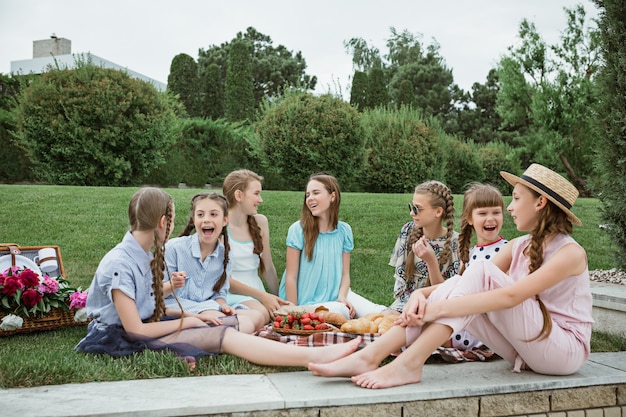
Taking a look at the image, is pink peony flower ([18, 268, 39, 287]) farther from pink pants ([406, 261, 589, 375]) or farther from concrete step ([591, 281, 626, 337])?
concrete step ([591, 281, 626, 337])

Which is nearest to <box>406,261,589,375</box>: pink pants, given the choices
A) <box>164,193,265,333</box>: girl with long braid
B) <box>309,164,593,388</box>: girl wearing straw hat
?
<box>309,164,593,388</box>: girl wearing straw hat

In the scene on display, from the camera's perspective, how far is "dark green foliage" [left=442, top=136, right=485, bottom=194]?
61.5 feet

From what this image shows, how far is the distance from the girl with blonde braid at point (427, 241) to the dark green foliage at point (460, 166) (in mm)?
14372

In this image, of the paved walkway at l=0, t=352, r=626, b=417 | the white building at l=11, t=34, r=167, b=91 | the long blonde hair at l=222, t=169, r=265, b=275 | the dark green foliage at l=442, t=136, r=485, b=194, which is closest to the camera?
the paved walkway at l=0, t=352, r=626, b=417

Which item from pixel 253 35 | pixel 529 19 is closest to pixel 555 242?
pixel 529 19

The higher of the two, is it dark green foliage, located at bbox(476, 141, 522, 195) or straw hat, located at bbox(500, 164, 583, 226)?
dark green foliage, located at bbox(476, 141, 522, 195)

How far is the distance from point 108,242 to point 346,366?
5.85 meters

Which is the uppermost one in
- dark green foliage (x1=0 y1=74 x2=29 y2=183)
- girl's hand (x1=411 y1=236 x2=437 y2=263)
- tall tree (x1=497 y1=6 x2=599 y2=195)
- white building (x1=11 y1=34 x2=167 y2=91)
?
white building (x1=11 y1=34 x2=167 y2=91)

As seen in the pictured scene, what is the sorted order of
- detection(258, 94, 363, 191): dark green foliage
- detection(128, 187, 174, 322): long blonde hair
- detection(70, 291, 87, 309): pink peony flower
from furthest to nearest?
1. detection(258, 94, 363, 191): dark green foliage
2. detection(70, 291, 87, 309): pink peony flower
3. detection(128, 187, 174, 322): long blonde hair

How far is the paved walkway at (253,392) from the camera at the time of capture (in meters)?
2.62

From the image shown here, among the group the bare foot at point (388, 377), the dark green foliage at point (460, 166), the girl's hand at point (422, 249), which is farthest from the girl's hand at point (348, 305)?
the dark green foliage at point (460, 166)

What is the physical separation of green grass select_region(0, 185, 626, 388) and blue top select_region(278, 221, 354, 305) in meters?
1.65

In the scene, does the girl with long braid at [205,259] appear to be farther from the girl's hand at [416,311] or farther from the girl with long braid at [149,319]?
the girl's hand at [416,311]

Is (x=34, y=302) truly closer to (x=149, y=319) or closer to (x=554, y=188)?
(x=149, y=319)
